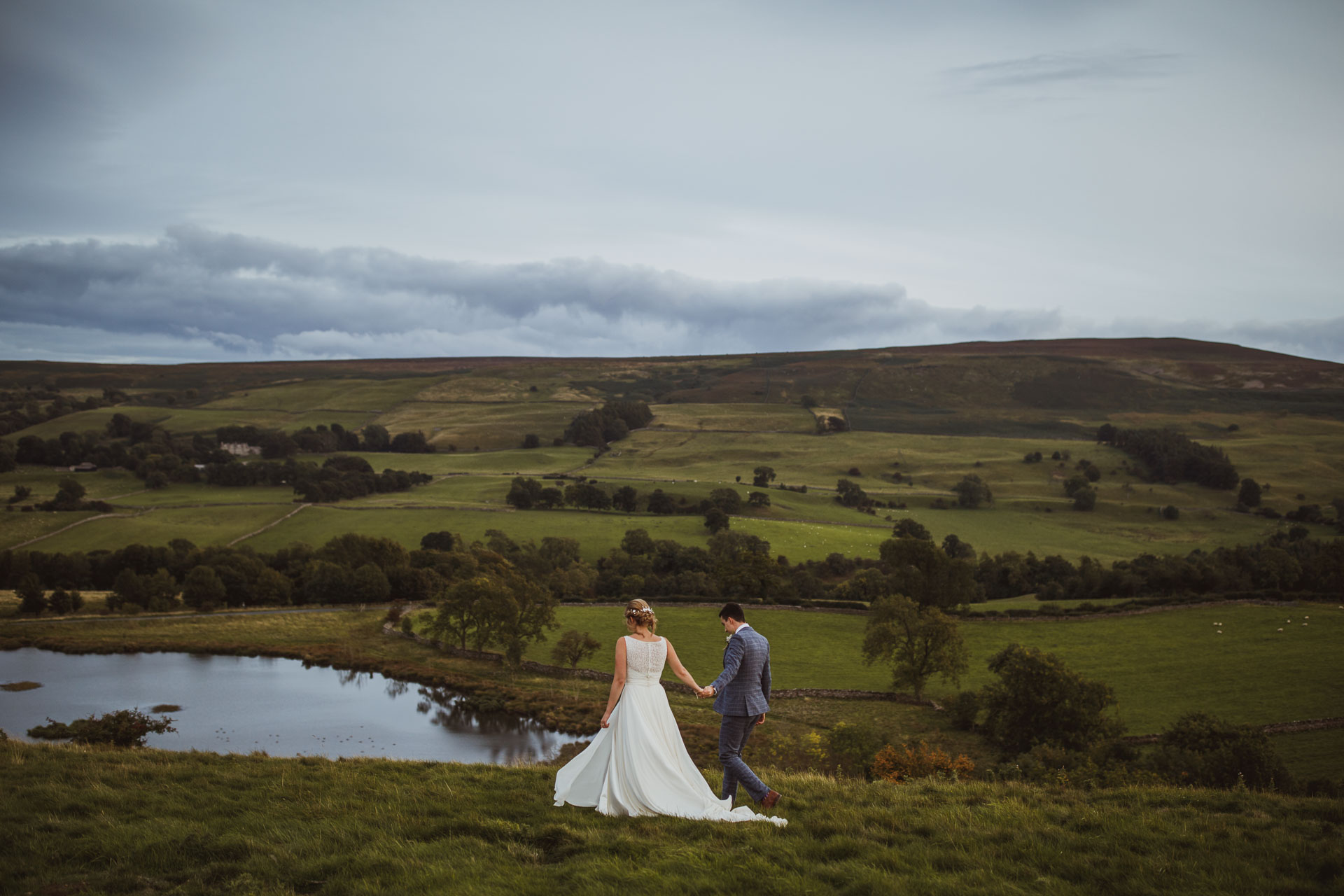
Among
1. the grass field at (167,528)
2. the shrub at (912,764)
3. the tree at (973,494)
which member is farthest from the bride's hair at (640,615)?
the tree at (973,494)

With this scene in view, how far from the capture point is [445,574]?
81.3 metres

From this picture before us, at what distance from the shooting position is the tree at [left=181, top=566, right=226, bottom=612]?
7275 cm

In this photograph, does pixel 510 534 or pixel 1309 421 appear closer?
pixel 510 534

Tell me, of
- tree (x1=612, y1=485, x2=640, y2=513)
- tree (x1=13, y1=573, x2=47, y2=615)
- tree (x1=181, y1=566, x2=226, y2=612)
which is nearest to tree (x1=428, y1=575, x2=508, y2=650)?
tree (x1=181, y1=566, x2=226, y2=612)

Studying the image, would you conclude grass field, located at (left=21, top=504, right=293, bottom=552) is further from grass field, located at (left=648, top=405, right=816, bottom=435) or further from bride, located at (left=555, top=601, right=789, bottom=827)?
grass field, located at (left=648, top=405, right=816, bottom=435)

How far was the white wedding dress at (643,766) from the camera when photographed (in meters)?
10.1

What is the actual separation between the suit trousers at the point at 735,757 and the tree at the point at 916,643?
39.9m

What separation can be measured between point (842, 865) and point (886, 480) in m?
136

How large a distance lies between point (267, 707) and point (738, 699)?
143ft

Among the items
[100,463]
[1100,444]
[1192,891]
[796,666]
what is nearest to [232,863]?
[1192,891]

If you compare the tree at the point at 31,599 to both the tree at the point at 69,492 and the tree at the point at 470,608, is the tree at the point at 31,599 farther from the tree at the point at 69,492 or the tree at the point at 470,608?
the tree at the point at 69,492

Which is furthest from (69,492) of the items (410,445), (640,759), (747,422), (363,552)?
(747,422)

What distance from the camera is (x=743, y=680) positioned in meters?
10.6

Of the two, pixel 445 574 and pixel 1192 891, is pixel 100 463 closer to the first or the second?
pixel 445 574
